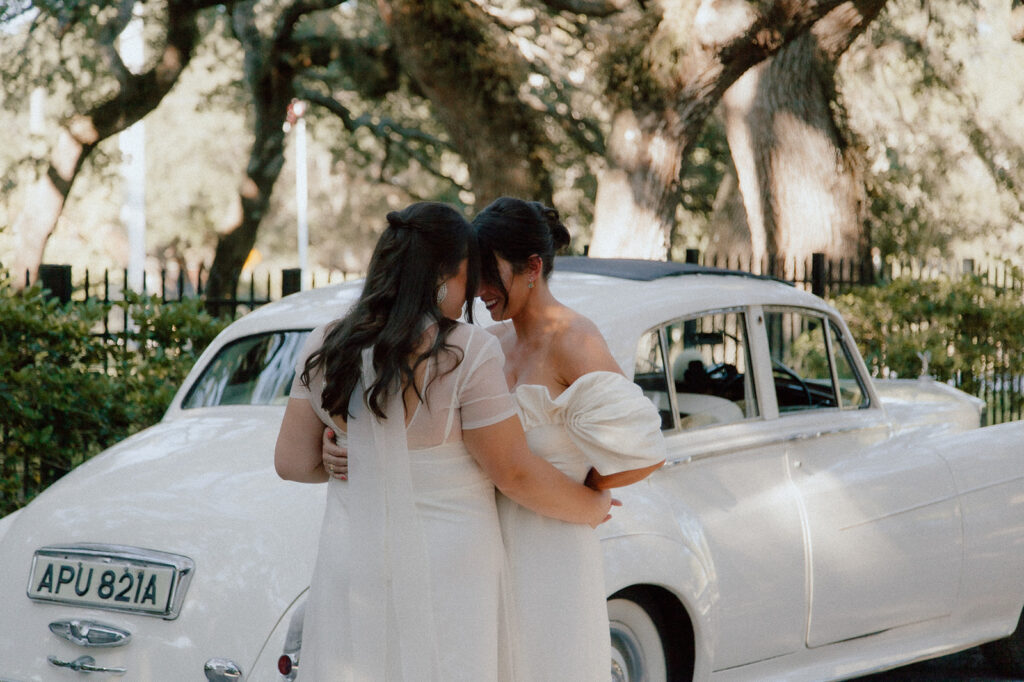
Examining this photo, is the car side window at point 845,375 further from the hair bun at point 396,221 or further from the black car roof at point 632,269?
the hair bun at point 396,221

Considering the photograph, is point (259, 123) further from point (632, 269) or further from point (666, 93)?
point (632, 269)

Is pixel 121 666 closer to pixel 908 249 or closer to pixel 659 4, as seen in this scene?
pixel 659 4

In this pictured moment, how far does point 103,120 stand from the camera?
51.8 feet

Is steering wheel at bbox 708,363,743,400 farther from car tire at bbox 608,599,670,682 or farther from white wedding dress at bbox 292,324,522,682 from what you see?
white wedding dress at bbox 292,324,522,682

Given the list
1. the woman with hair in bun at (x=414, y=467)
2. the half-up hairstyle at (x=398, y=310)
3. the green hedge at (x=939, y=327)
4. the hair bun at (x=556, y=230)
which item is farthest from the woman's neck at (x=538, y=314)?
the green hedge at (x=939, y=327)

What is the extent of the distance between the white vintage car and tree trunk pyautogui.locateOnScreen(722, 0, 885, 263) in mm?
9674

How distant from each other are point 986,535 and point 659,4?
6.30m

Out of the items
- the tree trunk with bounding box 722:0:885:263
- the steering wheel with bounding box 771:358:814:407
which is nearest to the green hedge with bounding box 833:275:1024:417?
the tree trunk with bounding box 722:0:885:263

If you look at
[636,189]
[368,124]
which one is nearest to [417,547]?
[636,189]

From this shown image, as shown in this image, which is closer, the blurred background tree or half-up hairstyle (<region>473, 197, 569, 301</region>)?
half-up hairstyle (<region>473, 197, 569, 301</region>)

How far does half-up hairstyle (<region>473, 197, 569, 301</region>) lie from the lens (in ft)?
10.8

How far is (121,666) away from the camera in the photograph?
11.5 ft

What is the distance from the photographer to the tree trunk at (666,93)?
9.73 metres

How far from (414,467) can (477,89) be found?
31.7ft
